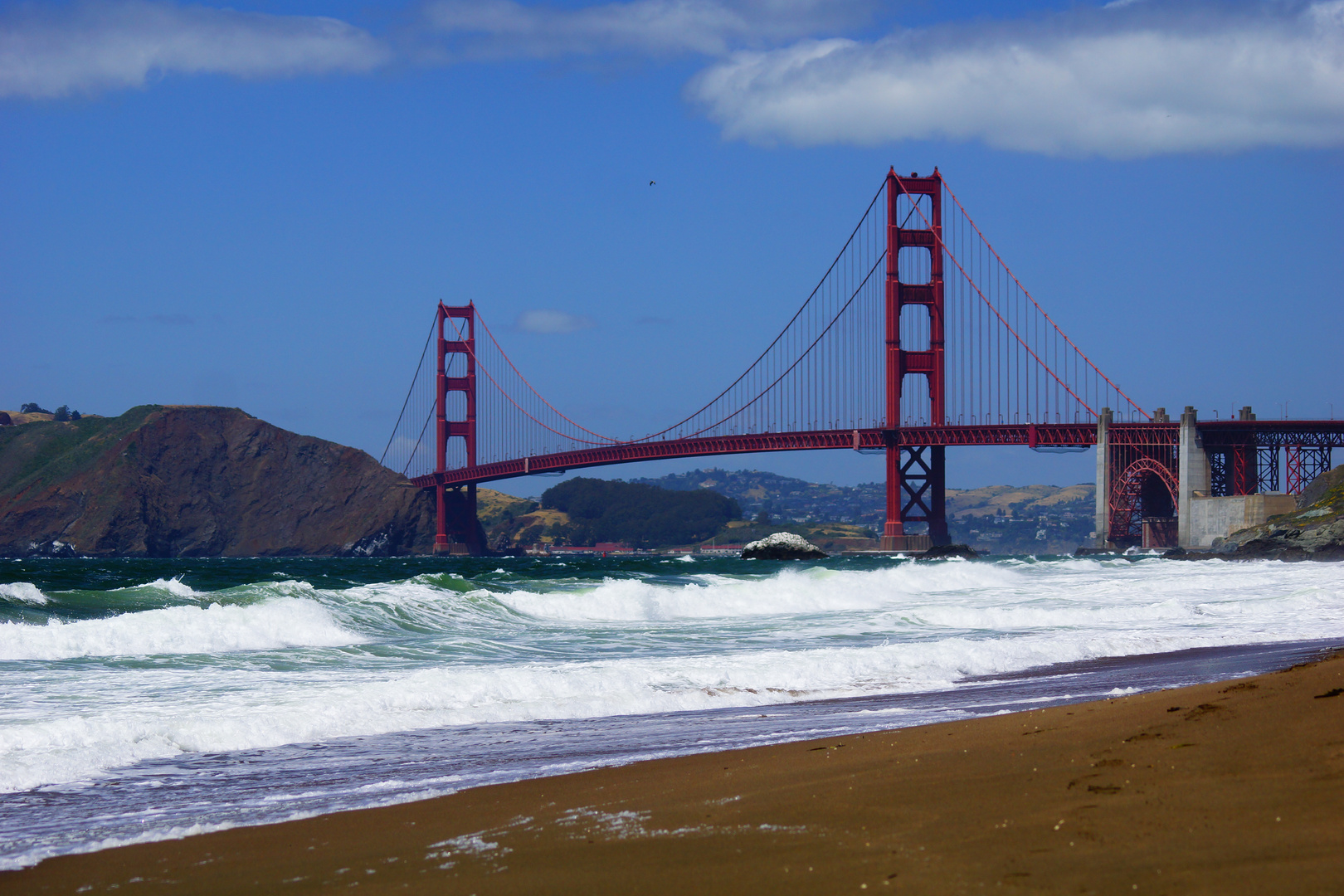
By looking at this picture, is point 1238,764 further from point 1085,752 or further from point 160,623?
point 160,623

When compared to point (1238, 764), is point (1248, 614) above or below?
below

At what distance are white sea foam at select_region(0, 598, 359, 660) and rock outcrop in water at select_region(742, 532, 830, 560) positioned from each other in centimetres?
4145

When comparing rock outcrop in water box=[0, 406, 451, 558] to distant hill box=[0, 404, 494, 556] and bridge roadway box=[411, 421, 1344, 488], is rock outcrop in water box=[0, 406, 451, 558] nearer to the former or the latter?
distant hill box=[0, 404, 494, 556]

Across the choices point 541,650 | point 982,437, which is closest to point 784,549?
point 982,437

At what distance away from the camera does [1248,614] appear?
18953mm

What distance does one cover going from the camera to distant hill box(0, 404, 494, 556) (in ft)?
289

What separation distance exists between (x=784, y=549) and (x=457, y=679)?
47.0m

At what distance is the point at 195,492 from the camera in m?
95.1

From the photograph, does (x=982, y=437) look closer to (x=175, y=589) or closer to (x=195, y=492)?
(x=175, y=589)

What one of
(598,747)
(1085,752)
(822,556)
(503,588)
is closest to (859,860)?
(1085,752)

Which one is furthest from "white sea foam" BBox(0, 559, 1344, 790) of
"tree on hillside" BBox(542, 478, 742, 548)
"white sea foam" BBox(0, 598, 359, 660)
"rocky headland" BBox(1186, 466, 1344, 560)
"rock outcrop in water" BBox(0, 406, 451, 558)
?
"tree on hillside" BBox(542, 478, 742, 548)

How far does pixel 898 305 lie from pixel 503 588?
4477cm

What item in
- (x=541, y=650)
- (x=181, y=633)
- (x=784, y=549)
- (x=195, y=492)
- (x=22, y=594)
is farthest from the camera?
(x=195, y=492)

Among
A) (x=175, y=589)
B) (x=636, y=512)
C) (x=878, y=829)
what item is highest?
(x=878, y=829)
